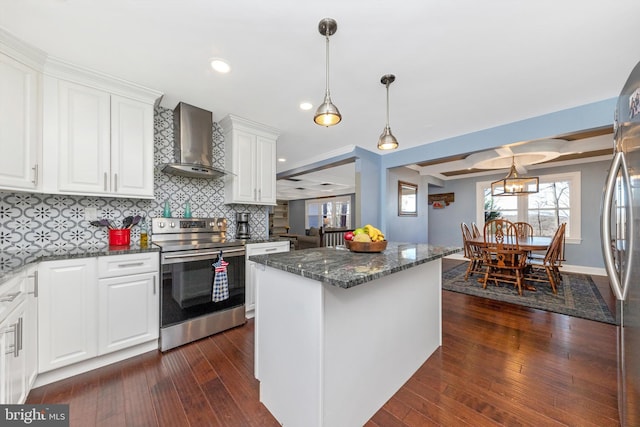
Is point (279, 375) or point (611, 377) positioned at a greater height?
point (279, 375)

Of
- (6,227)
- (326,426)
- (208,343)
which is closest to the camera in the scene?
(326,426)

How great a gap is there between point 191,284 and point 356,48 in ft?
7.79

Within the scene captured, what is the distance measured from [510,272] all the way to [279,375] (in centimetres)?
456

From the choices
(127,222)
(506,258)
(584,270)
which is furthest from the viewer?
(584,270)

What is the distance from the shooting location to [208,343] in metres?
2.24

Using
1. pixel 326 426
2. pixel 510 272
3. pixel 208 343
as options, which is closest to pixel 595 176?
pixel 510 272

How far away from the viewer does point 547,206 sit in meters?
5.42

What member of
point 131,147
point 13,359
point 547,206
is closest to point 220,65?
point 131,147

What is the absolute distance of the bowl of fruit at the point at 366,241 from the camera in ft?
5.71

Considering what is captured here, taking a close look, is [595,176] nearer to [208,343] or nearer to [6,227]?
[208,343]

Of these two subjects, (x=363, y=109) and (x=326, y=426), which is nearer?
(x=326, y=426)

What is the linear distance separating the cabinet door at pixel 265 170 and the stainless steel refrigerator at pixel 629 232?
294cm

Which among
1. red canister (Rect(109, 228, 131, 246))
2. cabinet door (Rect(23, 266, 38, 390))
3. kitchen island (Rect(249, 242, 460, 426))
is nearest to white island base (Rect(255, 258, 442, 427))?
kitchen island (Rect(249, 242, 460, 426))

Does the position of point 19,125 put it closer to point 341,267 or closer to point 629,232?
point 341,267
